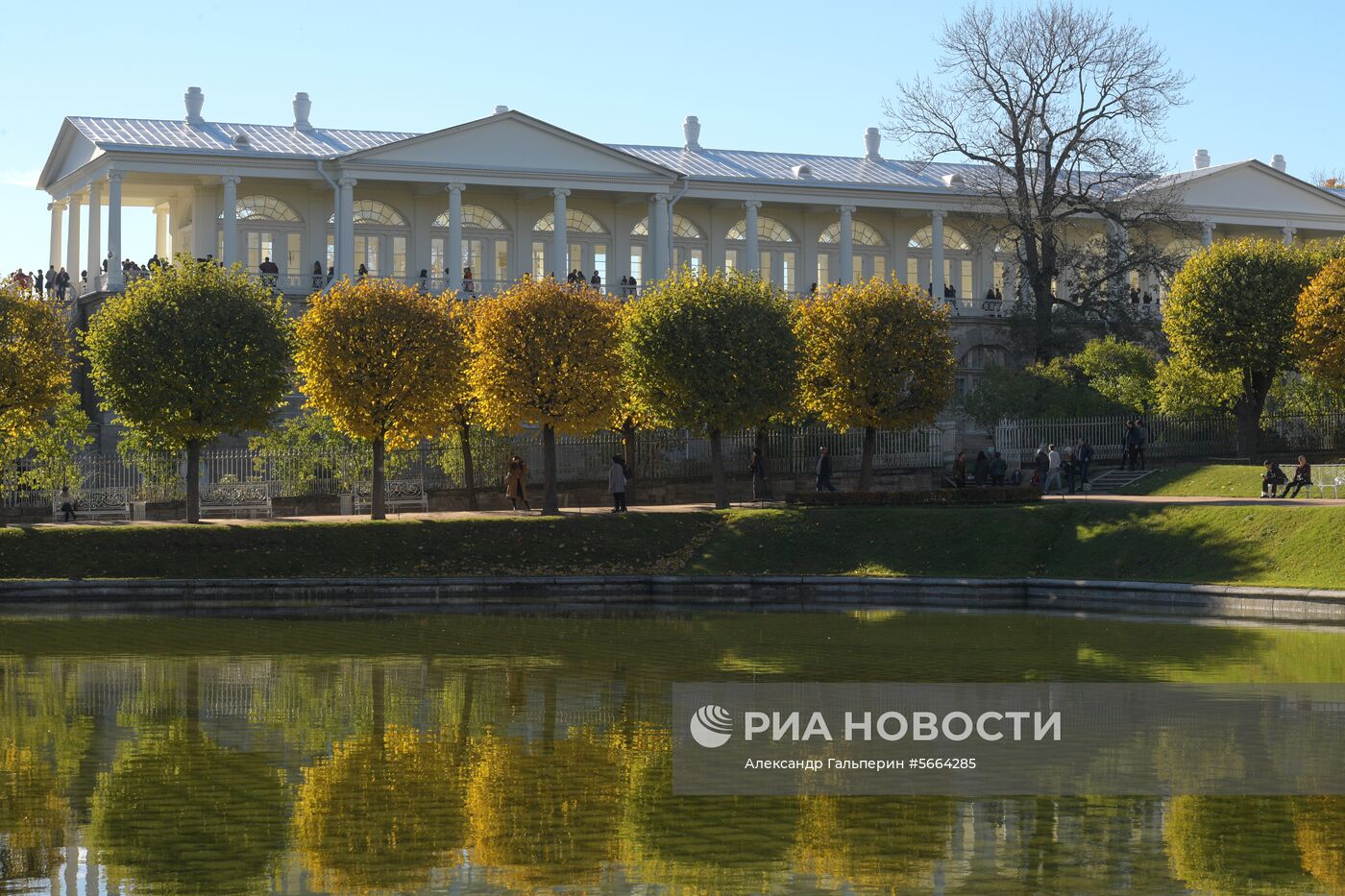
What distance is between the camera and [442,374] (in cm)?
3819

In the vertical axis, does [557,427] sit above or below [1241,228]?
below

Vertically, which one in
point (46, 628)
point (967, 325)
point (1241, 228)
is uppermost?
point (1241, 228)

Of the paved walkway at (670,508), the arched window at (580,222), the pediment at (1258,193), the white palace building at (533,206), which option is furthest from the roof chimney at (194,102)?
the pediment at (1258,193)

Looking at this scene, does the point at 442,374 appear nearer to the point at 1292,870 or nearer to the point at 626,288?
the point at 626,288

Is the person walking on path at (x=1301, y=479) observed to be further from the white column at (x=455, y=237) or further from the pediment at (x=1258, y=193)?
the pediment at (x=1258, y=193)

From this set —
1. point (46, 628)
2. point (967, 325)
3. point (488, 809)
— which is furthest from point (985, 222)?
point (488, 809)

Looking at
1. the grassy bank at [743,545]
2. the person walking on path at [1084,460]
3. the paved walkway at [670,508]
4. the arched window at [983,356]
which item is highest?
the arched window at [983,356]

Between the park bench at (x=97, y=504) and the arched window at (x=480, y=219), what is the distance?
22.3 metres

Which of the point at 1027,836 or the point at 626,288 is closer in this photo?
the point at 1027,836

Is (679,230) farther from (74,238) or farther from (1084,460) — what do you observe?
(1084,460)

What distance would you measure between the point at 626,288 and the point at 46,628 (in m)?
35.3

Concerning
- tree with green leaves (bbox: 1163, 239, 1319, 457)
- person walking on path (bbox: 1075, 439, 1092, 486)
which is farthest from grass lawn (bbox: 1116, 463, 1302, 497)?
tree with green leaves (bbox: 1163, 239, 1319, 457)

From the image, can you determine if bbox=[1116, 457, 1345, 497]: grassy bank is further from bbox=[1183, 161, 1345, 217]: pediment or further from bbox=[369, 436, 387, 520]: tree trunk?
bbox=[1183, 161, 1345, 217]: pediment

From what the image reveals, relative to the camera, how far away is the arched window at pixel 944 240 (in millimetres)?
66688
